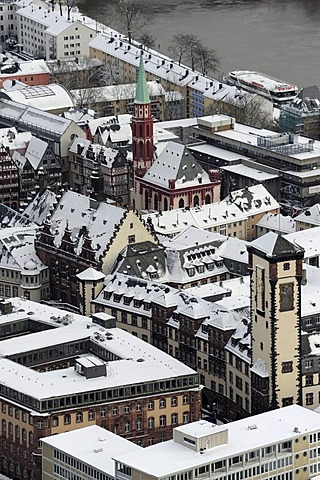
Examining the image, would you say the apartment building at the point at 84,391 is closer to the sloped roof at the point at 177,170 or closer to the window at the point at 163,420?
the window at the point at 163,420

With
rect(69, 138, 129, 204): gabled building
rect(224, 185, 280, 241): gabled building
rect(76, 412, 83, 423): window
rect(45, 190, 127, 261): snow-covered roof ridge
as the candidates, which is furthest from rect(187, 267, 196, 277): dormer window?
rect(76, 412, 83, 423): window

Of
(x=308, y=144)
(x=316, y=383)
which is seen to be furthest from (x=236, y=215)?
(x=316, y=383)

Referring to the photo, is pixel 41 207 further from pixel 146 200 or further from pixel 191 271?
pixel 191 271

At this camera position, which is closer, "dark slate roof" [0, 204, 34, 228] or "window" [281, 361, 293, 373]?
"window" [281, 361, 293, 373]

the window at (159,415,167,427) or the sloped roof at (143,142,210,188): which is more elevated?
the sloped roof at (143,142,210,188)

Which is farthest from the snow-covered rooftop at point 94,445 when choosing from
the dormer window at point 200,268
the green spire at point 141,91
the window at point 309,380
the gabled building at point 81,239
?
the green spire at point 141,91

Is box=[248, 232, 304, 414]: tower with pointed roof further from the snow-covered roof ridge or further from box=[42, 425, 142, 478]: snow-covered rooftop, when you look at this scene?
the snow-covered roof ridge

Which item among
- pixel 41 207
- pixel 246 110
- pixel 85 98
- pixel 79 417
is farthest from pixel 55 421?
pixel 85 98

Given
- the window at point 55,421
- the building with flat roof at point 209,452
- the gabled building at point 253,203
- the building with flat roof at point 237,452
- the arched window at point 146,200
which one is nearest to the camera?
the building with flat roof at point 237,452
